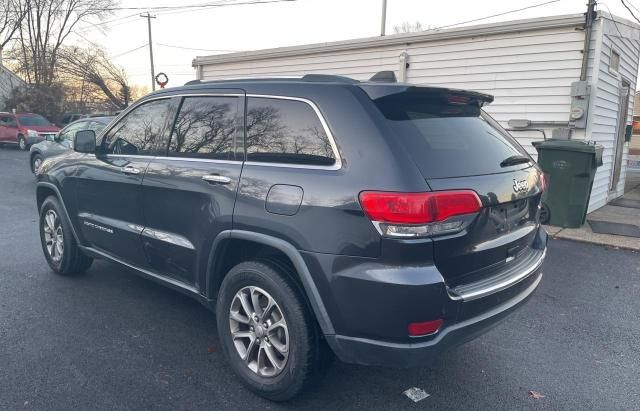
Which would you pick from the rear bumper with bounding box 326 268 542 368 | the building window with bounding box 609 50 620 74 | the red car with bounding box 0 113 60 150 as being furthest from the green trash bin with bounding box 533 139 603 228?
the red car with bounding box 0 113 60 150

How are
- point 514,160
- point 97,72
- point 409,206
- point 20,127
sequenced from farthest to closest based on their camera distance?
point 97,72 < point 20,127 < point 514,160 < point 409,206

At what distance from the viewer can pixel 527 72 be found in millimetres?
8414

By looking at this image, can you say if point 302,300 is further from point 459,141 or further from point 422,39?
point 422,39

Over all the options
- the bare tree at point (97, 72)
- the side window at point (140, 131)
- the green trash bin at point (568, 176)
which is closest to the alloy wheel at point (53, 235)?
the side window at point (140, 131)

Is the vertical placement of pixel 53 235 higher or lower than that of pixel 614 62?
lower

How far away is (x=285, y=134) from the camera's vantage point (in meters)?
2.84

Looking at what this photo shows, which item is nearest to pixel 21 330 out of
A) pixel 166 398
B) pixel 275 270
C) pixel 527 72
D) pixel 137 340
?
pixel 137 340

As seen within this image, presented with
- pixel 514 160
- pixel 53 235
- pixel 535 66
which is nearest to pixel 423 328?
pixel 514 160

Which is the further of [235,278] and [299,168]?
[235,278]

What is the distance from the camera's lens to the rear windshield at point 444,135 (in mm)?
2498

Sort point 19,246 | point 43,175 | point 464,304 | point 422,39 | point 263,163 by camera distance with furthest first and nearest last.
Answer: point 422,39, point 19,246, point 43,175, point 263,163, point 464,304

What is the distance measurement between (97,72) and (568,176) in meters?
29.8

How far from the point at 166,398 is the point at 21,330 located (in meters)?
1.58

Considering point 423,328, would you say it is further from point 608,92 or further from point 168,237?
point 608,92
